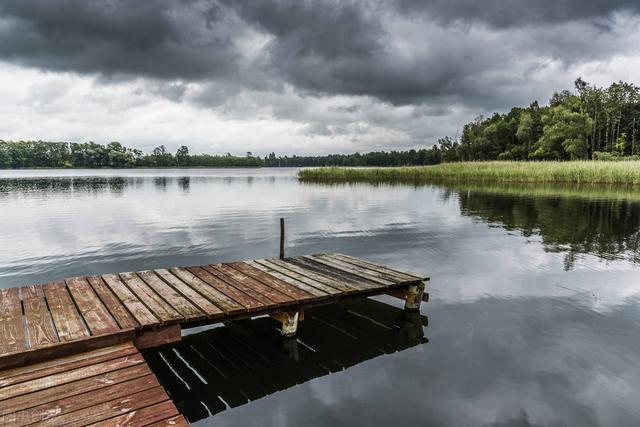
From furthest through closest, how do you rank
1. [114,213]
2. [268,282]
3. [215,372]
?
[114,213]
[268,282]
[215,372]

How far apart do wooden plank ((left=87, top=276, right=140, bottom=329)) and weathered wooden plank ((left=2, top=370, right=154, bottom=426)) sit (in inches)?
50.8

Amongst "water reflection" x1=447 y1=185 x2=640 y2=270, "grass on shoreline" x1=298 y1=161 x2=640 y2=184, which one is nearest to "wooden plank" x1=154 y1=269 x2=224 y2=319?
"water reflection" x1=447 y1=185 x2=640 y2=270

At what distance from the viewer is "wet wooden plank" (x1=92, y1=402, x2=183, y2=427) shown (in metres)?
3.97

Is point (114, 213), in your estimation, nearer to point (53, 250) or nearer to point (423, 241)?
point (53, 250)

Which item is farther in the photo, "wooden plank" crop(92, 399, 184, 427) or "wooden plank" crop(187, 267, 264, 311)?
"wooden plank" crop(187, 267, 264, 311)

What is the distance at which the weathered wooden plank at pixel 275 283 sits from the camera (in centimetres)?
795

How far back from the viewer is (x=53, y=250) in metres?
15.8

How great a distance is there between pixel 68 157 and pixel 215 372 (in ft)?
663

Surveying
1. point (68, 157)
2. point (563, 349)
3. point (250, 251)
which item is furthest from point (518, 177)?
point (68, 157)

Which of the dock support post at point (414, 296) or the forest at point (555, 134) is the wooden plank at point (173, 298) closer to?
the dock support post at point (414, 296)

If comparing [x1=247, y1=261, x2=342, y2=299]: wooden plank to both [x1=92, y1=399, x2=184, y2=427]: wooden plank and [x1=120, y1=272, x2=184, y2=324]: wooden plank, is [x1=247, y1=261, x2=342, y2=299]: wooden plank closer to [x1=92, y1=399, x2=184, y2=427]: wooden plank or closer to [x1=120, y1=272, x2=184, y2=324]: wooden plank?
[x1=120, y1=272, x2=184, y2=324]: wooden plank

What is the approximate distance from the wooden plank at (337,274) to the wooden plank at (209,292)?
2.78 meters

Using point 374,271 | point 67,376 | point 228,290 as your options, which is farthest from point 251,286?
point 67,376

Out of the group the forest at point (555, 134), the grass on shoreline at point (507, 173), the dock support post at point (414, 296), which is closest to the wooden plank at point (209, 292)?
the dock support post at point (414, 296)
